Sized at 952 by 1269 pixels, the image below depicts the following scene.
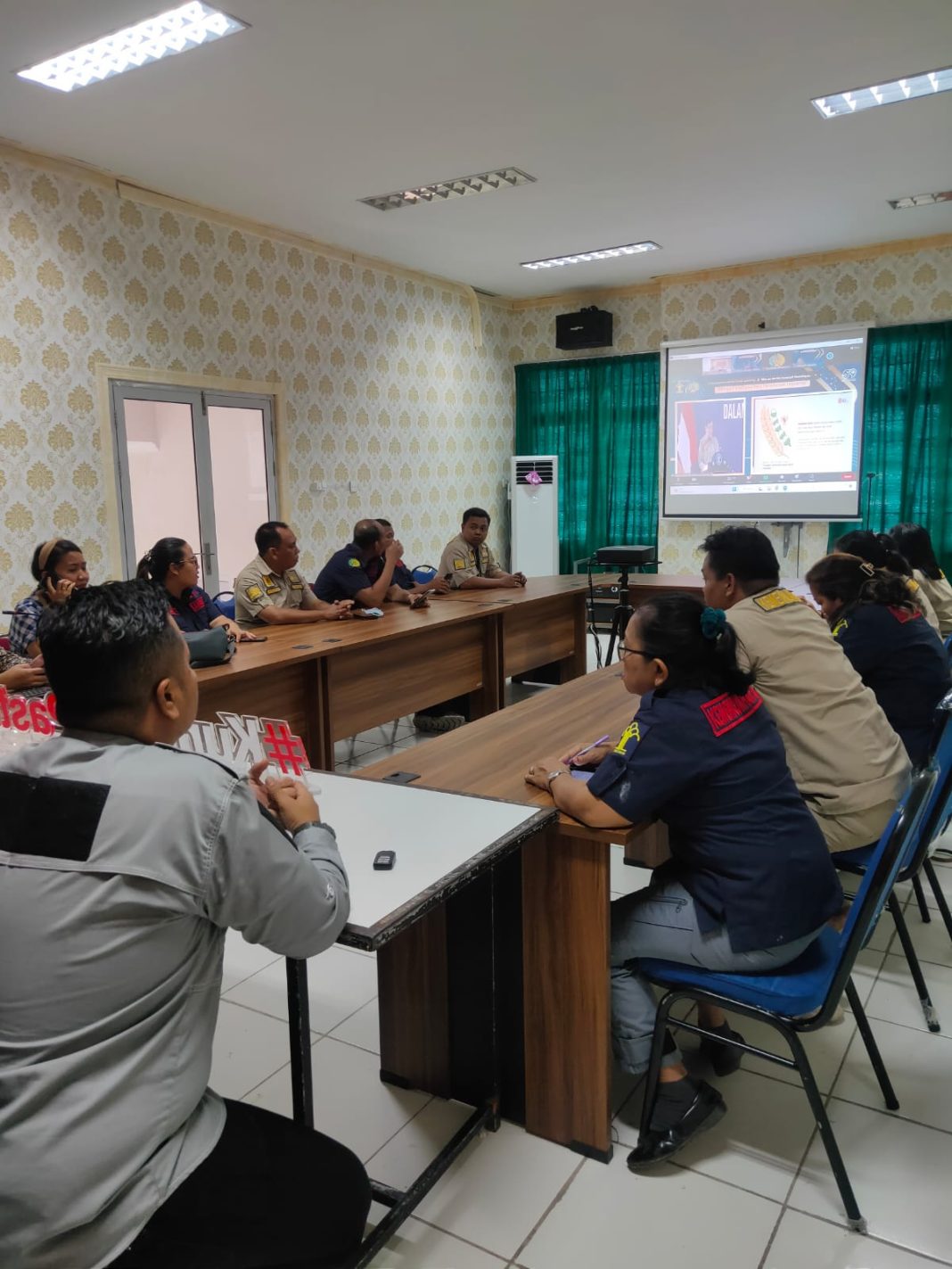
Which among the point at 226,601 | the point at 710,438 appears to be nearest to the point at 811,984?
the point at 226,601

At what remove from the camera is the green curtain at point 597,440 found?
827 centimetres

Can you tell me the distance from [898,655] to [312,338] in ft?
16.8

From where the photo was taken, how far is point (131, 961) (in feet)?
3.46

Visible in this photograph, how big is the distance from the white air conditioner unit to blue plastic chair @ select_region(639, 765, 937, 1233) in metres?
6.85

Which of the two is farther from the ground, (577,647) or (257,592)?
(257,592)

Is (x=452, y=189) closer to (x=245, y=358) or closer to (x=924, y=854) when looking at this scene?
(x=245, y=358)

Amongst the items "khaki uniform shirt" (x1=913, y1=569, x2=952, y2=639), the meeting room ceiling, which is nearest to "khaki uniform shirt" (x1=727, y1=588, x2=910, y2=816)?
"khaki uniform shirt" (x1=913, y1=569, x2=952, y2=639)

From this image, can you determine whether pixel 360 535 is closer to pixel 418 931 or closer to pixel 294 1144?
pixel 418 931

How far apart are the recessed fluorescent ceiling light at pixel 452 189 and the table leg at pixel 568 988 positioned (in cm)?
450

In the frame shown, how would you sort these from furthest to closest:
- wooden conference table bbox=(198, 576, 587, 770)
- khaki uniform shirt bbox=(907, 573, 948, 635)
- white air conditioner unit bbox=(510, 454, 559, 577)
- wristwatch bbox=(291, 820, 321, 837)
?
white air conditioner unit bbox=(510, 454, 559, 577) < wooden conference table bbox=(198, 576, 587, 770) < khaki uniform shirt bbox=(907, 573, 948, 635) < wristwatch bbox=(291, 820, 321, 837)

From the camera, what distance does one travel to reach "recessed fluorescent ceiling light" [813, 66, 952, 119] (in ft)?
13.2

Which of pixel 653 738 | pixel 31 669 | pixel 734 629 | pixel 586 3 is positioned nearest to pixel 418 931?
pixel 653 738

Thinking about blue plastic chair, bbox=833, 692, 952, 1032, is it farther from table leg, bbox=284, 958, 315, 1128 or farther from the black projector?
the black projector

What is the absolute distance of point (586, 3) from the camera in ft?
10.9
